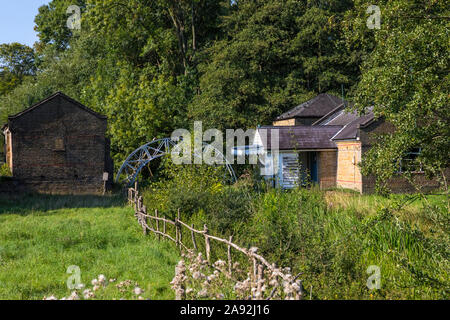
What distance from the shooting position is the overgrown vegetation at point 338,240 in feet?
21.2

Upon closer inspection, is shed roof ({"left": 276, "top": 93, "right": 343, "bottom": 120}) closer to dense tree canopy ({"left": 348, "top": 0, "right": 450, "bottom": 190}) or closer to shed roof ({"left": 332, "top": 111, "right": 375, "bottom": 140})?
shed roof ({"left": 332, "top": 111, "right": 375, "bottom": 140})

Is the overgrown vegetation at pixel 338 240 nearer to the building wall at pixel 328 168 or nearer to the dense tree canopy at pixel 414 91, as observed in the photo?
the dense tree canopy at pixel 414 91

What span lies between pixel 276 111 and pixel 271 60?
5.11 metres

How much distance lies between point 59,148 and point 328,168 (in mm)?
16373

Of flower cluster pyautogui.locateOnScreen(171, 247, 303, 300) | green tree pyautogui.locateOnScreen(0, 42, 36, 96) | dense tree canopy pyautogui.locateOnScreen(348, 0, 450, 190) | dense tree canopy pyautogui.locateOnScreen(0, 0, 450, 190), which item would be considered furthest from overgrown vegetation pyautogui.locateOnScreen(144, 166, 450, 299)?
green tree pyautogui.locateOnScreen(0, 42, 36, 96)

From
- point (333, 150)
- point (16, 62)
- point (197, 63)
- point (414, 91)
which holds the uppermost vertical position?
point (16, 62)

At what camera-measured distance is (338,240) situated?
8453mm

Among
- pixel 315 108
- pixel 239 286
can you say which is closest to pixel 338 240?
pixel 239 286

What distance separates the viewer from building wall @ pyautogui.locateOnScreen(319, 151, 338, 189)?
2820cm

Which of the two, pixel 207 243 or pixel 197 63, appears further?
pixel 197 63

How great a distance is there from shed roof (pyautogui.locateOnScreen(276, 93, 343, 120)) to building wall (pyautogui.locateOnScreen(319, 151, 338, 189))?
22.7ft

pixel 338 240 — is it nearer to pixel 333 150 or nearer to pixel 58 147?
Answer: pixel 58 147

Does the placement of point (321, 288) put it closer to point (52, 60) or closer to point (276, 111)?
point (276, 111)

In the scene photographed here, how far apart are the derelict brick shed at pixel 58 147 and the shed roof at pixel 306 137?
1020 centimetres
